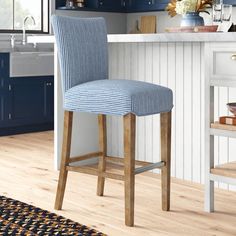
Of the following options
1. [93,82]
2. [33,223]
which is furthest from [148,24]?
[33,223]

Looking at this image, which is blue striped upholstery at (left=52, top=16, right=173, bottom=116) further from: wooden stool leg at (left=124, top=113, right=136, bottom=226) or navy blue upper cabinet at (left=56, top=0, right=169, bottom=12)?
navy blue upper cabinet at (left=56, top=0, right=169, bottom=12)

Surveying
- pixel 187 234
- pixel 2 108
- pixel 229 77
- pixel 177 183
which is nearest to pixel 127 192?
pixel 187 234

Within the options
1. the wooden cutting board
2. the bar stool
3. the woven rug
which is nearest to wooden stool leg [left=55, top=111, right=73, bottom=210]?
the bar stool

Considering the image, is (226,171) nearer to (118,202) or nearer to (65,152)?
(118,202)

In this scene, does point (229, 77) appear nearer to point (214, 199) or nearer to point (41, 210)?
point (214, 199)

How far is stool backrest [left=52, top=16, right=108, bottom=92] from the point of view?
2.85 m

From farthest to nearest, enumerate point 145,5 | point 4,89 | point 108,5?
point 108,5, point 145,5, point 4,89

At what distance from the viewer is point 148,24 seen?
582cm

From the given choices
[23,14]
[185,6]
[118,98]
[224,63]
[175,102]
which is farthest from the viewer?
[23,14]

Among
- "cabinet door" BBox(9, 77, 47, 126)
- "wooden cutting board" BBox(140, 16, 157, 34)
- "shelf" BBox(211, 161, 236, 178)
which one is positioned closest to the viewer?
"shelf" BBox(211, 161, 236, 178)

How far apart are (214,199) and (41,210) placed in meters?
0.95

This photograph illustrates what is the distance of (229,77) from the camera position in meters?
2.70

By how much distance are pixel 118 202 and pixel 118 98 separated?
72 cm

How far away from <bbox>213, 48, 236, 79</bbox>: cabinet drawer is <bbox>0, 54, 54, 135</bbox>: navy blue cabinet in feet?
10.4
